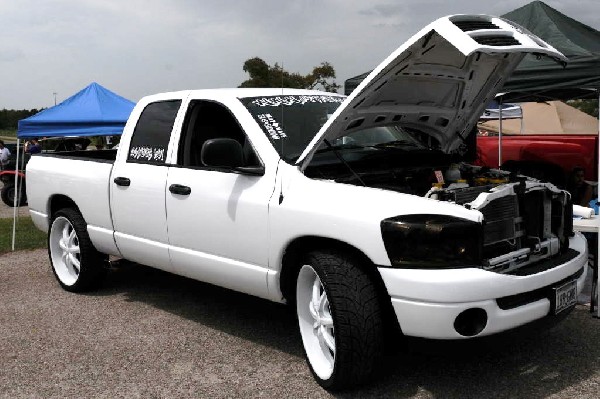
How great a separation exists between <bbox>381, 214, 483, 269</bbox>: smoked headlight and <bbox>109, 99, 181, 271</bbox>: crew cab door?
6.95ft

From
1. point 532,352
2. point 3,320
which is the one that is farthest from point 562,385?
point 3,320

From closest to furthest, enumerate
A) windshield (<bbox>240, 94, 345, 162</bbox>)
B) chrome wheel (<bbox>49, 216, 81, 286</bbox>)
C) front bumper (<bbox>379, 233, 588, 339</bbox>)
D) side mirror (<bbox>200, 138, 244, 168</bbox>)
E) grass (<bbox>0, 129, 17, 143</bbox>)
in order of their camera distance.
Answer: front bumper (<bbox>379, 233, 588, 339</bbox>) → side mirror (<bbox>200, 138, 244, 168</bbox>) → windshield (<bbox>240, 94, 345, 162</bbox>) → chrome wheel (<bbox>49, 216, 81, 286</bbox>) → grass (<bbox>0, 129, 17, 143</bbox>)

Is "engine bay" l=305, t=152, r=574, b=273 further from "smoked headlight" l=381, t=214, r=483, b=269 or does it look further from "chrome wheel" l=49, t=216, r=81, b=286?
"chrome wheel" l=49, t=216, r=81, b=286

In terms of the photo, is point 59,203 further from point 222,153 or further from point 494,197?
point 494,197

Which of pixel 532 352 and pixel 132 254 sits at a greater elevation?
pixel 132 254

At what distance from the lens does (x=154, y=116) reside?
5.27 metres

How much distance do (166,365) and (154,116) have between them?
2065mm

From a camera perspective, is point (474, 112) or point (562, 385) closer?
point (562, 385)

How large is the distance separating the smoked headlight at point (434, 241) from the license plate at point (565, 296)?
2.22 ft

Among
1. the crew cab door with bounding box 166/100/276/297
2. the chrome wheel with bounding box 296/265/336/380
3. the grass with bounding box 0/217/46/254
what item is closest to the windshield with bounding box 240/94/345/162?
the crew cab door with bounding box 166/100/276/297

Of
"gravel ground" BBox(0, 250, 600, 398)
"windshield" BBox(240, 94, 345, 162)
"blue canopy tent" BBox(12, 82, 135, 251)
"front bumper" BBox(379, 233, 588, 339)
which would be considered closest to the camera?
"front bumper" BBox(379, 233, 588, 339)

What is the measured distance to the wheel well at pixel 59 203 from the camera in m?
6.16

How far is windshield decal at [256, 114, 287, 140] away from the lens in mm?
4262

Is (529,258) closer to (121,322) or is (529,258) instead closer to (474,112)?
(474,112)
